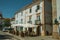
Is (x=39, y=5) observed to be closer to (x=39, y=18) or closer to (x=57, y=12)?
(x=39, y=18)

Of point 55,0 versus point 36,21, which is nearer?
point 55,0

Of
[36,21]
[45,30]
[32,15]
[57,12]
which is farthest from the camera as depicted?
[32,15]

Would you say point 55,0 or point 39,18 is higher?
point 55,0

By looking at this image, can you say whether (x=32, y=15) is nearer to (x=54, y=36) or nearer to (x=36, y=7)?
(x=36, y=7)

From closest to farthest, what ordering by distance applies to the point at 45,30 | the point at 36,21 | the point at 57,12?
the point at 57,12, the point at 45,30, the point at 36,21

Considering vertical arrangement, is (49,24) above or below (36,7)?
below

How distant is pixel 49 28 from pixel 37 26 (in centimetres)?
317

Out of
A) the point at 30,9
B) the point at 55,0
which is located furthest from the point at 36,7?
the point at 55,0

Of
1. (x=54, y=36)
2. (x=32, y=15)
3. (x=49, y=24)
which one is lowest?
(x=54, y=36)

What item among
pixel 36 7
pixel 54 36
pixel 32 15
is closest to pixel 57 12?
pixel 54 36

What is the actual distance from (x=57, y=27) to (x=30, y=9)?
20348 millimetres

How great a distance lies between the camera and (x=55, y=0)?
30562 millimetres

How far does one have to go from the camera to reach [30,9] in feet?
160

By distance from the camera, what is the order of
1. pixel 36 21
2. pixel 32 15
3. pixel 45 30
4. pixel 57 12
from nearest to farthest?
pixel 57 12
pixel 45 30
pixel 36 21
pixel 32 15
